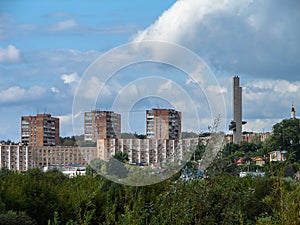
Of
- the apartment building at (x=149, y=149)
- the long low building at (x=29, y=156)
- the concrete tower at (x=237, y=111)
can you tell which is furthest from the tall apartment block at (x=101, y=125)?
the concrete tower at (x=237, y=111)

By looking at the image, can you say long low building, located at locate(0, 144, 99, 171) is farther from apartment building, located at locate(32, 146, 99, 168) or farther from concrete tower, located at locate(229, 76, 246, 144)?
concrete tower, located at locate(229, 76, 246, 144)

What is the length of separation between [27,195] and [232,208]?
2.93m

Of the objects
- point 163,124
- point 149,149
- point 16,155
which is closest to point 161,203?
point 149,149

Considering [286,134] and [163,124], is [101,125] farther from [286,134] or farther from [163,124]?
[286,134]

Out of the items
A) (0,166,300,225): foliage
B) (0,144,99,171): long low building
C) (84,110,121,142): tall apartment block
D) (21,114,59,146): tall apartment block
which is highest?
(21,114,59,146): tall apartment block

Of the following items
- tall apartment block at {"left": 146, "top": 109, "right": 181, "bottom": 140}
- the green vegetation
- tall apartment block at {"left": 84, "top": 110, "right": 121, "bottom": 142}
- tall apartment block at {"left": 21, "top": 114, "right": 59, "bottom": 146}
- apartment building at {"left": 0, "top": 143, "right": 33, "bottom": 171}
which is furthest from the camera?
apartment building at {"left": 0, "top": 143, "right": 33, "bottom": 171}

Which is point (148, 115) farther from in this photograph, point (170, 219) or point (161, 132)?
point (170, 219)

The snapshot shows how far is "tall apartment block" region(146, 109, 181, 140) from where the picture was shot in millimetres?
9219

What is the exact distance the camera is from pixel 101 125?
8.98 meters

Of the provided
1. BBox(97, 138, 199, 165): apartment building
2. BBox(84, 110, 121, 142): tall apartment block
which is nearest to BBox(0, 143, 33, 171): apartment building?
BBox(97, 138, 199, 165): apartment building

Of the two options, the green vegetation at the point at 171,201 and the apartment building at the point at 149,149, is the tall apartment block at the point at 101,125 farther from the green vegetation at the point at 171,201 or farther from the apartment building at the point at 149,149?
the green vegetation at the point at 171,201

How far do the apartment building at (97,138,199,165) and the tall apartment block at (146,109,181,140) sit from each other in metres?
0.08

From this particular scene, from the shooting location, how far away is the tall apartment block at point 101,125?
8.84 meters

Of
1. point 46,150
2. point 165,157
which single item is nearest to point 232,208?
point 165,157
